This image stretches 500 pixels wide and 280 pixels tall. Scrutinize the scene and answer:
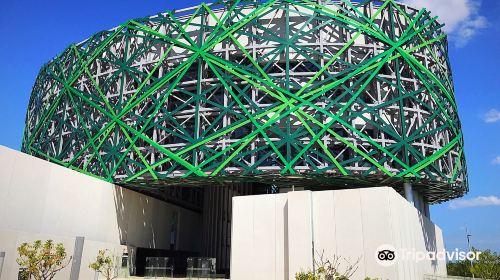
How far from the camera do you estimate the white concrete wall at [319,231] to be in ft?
57.8

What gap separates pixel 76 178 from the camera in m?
23.2

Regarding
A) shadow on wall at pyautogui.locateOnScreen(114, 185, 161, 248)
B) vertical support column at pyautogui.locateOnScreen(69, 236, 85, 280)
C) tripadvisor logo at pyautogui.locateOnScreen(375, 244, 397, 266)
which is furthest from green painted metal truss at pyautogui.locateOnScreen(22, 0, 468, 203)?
vertical support column at pyautogui.locateOnScreen(69, 236, 85, 280)

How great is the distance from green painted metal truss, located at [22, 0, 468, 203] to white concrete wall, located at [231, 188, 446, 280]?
296 cm

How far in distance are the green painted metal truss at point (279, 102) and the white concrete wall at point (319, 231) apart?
296 centimetres

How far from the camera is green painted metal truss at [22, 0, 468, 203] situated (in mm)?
23109

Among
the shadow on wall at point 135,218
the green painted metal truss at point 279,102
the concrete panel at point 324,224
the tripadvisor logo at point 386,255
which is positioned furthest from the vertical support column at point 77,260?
the tripadvisor logo at point 386,255

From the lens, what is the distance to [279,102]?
77.8ft

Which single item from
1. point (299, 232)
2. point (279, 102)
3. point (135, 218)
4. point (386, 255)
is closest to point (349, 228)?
point (386, 255)

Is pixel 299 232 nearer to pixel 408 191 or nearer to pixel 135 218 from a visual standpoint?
pixel 408 191

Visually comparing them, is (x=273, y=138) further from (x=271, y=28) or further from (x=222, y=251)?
(x=222, y=251)

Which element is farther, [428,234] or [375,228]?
[428,234]

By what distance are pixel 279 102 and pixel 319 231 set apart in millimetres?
8044

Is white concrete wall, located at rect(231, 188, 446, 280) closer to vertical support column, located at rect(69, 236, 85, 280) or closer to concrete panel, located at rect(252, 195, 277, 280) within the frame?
concrete panel, located at rect(252, 195, 277, 280)

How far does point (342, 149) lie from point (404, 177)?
3.71 m
